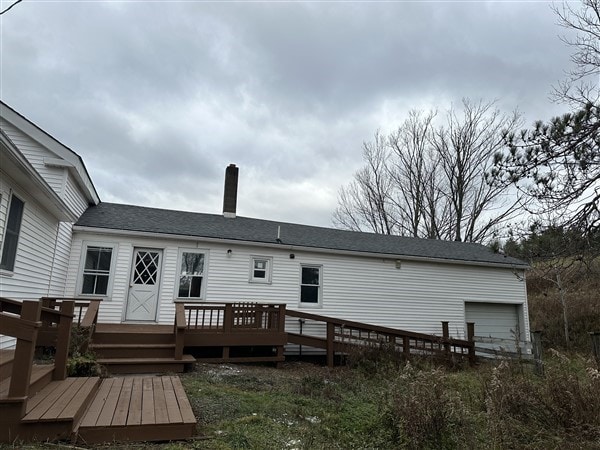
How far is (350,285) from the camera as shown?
37.8ft

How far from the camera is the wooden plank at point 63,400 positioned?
11.1 ft

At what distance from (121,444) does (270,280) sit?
7.28 meters

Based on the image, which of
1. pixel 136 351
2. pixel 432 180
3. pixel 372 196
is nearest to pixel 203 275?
pixel 136 351

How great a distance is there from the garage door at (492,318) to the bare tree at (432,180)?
9.64m

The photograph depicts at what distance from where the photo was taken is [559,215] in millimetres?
6125

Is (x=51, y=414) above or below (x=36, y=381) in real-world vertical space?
below

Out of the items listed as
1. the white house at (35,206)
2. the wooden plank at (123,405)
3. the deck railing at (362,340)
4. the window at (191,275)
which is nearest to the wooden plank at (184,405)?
the wooden plank at (123,405)

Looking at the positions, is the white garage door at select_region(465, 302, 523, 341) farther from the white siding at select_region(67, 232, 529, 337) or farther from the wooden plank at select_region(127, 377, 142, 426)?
the wooden plank at select_region(127, 377, 142, 426)

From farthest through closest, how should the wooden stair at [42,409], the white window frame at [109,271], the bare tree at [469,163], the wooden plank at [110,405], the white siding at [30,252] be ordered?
the bare tree at [469,163]
the white window frame at [109,271]
the white siding at [30,252]
the wooden plank at [110,405]
the wooden stair at [42,409]

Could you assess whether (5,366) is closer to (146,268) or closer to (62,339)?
(62,339)

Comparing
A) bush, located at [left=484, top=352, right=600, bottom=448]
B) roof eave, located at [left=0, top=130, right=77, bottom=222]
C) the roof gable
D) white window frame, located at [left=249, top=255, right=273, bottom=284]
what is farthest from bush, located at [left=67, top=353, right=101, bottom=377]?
bush, located at [left=484, top=352, right=600, bottom=448]

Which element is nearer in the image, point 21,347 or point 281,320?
point 21,347

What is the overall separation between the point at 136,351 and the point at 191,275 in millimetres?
3022

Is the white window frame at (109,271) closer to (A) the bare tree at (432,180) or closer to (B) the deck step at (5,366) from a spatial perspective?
(B) the deck step at (5,366)
